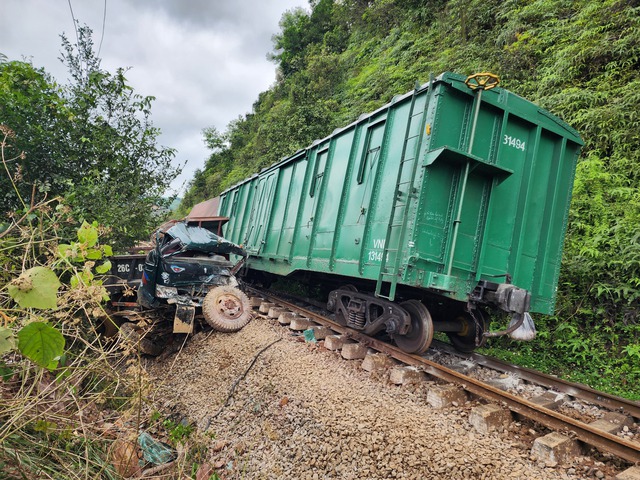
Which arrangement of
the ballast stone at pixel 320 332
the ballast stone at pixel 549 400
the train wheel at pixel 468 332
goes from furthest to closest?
the ballast stone at pixel 320 332 → the train wheel at pixel 468 332 → the ballast stone at pixel 549 400

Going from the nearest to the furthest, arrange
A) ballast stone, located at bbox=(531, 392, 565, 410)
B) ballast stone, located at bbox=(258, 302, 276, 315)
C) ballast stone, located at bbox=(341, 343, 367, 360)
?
ballast stone, located at bbox=(531, 392, 565, 410) → ballast stone, located at bbox=(341, 343, 367, 360) → ballast stone, located at bbox=(258, 302, 276, 315)

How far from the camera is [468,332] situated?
524 centimetres

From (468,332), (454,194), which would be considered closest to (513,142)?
(454,194)

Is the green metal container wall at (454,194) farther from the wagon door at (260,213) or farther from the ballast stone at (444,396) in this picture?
the wagon door at (260,213)

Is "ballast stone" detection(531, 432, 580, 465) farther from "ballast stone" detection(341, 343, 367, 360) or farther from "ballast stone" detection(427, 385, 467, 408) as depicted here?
"ballast stone" detection(341, 343, 367, 360)

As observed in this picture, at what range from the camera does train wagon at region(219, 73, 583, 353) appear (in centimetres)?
434

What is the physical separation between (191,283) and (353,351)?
10.1ft

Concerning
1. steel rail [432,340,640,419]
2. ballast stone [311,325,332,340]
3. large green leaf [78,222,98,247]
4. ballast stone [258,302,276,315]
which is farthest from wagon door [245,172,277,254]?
large green leaf [78,222,98,247]

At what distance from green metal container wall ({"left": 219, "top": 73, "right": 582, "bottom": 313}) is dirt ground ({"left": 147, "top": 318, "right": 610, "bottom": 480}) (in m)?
1.24

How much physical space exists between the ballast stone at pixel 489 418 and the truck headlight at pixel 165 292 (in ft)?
15.4

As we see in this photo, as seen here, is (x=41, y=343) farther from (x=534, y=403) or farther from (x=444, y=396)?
(x=534, y=403)

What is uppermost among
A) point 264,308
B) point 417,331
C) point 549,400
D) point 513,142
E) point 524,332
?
point 513,142

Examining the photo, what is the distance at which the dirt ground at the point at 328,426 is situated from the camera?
2.79m

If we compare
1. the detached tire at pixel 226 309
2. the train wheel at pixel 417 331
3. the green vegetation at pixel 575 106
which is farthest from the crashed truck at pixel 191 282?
the green vegetation at pixel 575 106
